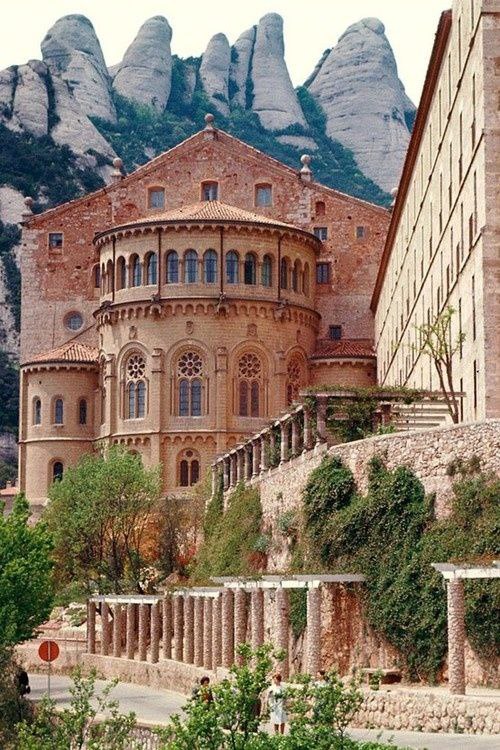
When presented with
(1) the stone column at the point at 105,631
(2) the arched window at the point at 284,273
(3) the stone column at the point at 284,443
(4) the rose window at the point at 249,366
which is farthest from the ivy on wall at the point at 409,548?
(2) the arched window at the point at 284,273

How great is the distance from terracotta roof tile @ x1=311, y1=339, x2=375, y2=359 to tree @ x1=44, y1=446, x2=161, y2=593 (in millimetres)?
16039

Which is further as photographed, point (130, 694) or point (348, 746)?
point (130, 694)

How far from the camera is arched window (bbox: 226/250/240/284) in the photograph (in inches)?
3103

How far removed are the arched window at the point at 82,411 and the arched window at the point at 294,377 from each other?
1141cm

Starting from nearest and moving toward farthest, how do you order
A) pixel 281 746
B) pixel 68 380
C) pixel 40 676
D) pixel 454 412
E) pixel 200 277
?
pixel 281 746, pixel 454 412, pixel 40 676, pixel 200 277, pixel 68 380

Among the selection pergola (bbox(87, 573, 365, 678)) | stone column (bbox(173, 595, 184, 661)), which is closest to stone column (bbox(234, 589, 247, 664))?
pergola (bbox(87, 573, 365, 678))

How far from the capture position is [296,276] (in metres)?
81.5

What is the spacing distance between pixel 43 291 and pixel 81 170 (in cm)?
7571

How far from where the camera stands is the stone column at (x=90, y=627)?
6078 cm

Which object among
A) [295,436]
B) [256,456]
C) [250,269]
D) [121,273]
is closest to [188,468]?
[250,269]

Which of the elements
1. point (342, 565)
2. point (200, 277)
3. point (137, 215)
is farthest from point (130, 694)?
point (137, 215)

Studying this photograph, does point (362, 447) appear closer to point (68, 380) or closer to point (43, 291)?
point (68, 380)

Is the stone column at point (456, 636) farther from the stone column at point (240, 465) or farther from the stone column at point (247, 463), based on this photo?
the stone column at point (240, 465)

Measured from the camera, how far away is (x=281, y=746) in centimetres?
2114
